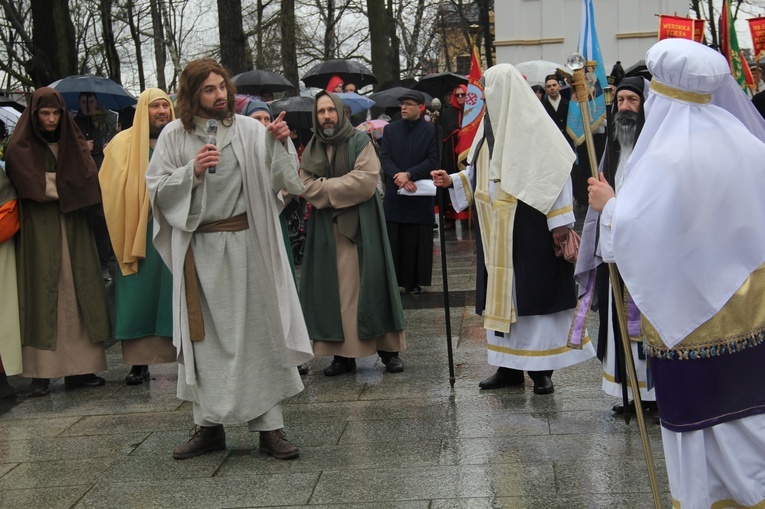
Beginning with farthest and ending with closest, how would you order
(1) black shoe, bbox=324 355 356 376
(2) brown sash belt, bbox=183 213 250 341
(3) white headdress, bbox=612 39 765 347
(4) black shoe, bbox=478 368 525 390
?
(1) black shoe, bbox=324 355 356 376, (4) black shoe, bbox=478 368 525 390, (2) brown sash belt, bbox=183 213 250 341, (3) white headdress, bbox=612 39 765 347

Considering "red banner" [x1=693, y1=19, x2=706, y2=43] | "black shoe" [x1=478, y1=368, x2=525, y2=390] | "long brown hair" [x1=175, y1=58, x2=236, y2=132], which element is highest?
"red banner" [x1=693, y1=19, x2=706, y2=43]

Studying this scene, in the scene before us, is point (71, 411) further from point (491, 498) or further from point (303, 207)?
point (303, 207)

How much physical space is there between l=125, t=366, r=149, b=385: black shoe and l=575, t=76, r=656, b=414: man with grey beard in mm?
3243

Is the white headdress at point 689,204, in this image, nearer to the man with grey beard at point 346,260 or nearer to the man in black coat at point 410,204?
the man with grey beard at point 346,260

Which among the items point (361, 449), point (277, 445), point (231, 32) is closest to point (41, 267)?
point (277, 445)

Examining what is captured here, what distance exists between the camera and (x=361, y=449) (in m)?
5.64

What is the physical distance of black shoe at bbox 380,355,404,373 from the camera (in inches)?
293

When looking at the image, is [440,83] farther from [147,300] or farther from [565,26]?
[147,300]

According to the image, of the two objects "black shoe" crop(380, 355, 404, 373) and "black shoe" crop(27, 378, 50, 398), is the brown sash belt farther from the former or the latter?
"black shoe" crop(27, 378, 50, 398)

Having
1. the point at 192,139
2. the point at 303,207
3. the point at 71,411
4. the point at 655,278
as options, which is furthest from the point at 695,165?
the point at 303,207

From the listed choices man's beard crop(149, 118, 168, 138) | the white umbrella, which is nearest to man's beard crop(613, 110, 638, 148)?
man's beard crop(149, 118, 168, 138)

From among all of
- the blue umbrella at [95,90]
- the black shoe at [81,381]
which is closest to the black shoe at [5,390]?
the black shoe at [81,381]

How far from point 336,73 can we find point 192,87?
13861 mm

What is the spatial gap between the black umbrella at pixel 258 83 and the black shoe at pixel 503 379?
1021cm
